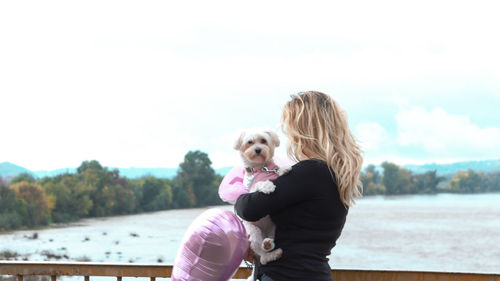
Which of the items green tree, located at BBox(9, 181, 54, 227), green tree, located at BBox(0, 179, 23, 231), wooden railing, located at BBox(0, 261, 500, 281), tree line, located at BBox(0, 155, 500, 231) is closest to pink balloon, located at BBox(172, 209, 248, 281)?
wooden railing, located at BBox(0, 261, 500, 281)

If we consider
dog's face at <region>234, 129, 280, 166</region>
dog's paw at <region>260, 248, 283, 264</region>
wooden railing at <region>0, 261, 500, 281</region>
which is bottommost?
wooden railing at <region>0, 261, 500, 281</region>

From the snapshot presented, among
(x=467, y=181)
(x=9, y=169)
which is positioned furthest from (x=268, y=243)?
(x=9, y=169)

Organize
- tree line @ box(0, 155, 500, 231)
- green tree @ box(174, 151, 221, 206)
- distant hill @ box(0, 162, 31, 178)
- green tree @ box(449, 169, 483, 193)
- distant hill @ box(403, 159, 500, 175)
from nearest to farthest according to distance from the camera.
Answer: distant hill @ box(403, 159, 500, 175)
green tree @ box(449, 169, 483, 193)
tree line @ box(0, 155, 500, 231)
green tree @ box(174, 151, 221, 206)
distant hill @ box(0, 162, 31, 178)

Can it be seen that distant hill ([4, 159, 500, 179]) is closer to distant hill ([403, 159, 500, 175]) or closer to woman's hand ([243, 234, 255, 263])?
distant hill ([403, 159, 500, 175])

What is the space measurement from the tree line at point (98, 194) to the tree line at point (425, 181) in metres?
8.53

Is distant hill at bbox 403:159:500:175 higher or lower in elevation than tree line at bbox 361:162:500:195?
higher

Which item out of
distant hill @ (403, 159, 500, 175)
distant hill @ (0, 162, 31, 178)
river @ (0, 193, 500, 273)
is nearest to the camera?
distant hill @ (403, 159, 500, 175)

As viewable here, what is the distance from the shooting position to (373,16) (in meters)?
39.1

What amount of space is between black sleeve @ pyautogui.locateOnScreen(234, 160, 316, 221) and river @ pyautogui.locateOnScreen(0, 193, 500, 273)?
28.1m

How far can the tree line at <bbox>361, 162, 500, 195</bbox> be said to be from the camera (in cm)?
2662

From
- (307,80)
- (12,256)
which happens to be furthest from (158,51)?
(12,256)

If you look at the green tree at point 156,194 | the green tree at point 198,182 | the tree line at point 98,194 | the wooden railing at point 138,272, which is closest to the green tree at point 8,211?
the tree line at point 98,194

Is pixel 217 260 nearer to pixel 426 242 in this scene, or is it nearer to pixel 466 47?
pixel 426 242

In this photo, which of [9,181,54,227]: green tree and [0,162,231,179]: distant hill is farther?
[0,162,231,179]: distant hill
